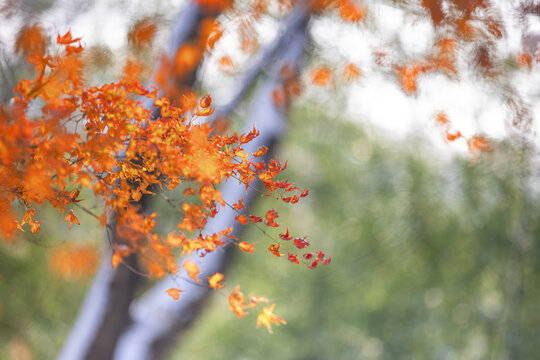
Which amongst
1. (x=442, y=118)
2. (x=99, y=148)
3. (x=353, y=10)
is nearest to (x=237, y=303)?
(x=99, y=148)

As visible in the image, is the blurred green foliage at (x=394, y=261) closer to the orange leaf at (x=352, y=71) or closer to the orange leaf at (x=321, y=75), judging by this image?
the orange leaf at (x=321, y=75)

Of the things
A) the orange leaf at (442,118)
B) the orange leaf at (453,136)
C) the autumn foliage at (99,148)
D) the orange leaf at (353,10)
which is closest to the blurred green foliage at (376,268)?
the orange leaf at (442,118)

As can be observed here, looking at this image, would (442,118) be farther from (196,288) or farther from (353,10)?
(196,288)

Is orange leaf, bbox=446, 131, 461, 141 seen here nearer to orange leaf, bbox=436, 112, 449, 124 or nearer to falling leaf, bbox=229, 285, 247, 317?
orange leaf, bbox=436, 112, 449, 124

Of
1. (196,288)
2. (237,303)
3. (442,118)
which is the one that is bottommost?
(237,303)

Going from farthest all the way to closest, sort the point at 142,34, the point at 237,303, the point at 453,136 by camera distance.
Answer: the point at 453,136 → the point at 142,34 → the point at 237,303

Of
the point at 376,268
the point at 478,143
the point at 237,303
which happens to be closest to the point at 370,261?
the point at 376,268

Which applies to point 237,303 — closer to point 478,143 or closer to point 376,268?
point 478,143

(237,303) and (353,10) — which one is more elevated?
(353,10)

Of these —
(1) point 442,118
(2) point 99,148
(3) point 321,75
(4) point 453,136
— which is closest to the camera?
(2) point 99,148

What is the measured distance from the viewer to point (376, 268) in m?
5.08

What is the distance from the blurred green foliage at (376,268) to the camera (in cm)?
430

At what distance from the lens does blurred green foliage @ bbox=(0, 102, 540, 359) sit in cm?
430

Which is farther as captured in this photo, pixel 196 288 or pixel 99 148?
pixel 196 288
